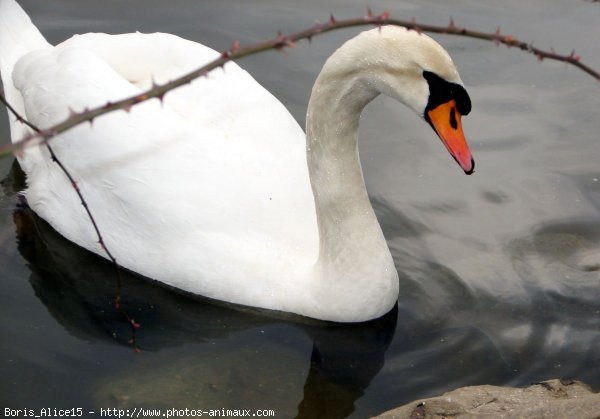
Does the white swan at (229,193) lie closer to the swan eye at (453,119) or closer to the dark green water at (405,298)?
the dark green water at (405,298)

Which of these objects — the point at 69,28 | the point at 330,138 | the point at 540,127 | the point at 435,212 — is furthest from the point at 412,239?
the point at 69,28

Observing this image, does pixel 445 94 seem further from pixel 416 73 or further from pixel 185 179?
pixel 185 179

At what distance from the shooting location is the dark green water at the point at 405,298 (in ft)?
17.5

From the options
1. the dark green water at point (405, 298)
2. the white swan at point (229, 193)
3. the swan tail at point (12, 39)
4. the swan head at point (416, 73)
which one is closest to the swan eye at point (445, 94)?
the swan head at point (416, 73)

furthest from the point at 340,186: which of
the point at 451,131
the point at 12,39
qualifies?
the point at 12,39

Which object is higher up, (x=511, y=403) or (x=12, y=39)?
(x=12, y=39)

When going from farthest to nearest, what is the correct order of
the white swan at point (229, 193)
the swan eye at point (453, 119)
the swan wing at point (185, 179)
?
1. the swan wing at point (185, 179)
2. the white swan at point (229, 193)
3. the swan eye at point (453, 119)

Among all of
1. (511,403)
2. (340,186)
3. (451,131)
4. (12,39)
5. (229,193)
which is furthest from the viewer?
(12,39)

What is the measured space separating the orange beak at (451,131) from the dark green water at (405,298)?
48.6 inches

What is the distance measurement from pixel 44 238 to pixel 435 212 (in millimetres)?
2658

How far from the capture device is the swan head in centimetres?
478

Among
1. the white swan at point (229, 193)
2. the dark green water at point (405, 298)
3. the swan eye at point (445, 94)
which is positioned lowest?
the dark green water at point (405, 298)

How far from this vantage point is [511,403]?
4824 mm

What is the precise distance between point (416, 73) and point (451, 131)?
0.34m
